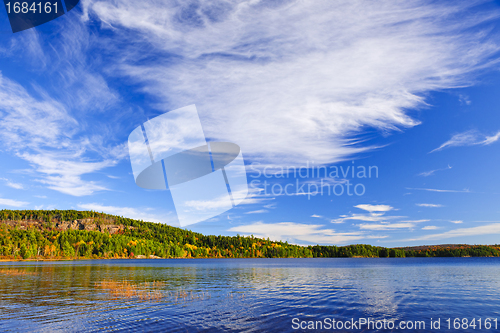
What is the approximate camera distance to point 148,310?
28562 millimetres

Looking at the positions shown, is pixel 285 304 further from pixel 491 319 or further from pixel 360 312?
pixel 491 319

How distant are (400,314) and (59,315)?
31150mm

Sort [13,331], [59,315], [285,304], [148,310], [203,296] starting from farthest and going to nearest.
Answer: [203,296]
[285,304]
[148,310]
[59,315]
[13,331]

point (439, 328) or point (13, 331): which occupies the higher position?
point (13, 331)

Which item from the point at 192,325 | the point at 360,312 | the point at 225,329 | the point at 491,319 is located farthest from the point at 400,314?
the point at 192,325

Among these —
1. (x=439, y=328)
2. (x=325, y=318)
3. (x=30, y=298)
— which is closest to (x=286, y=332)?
(x=325, y=318)

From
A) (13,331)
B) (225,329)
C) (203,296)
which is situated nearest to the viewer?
(13,331)

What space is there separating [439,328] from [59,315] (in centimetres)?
3191

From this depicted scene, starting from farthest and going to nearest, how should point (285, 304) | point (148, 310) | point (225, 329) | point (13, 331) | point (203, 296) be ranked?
point (203, 296) → point (285, 304) → point (148, 310) → point (225, 329) → point (13, 331)

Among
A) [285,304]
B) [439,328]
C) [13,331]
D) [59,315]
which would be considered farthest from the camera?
[285,304]

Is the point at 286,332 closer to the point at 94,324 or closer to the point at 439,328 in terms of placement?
the point at 439,328

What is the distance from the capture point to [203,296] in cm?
3866

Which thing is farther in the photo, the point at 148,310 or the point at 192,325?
the point at 148,310

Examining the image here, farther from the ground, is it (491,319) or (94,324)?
(94,324)
